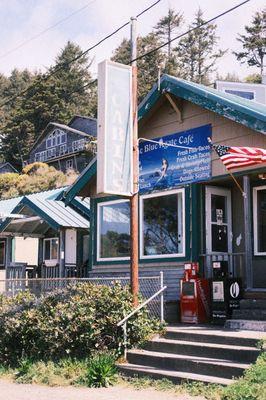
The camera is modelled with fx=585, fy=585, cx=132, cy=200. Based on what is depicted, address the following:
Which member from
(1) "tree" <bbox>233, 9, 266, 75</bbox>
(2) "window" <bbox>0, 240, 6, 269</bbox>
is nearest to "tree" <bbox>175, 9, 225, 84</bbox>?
(1) "tree" <bbox>233, 9, 266, 75</bbox>

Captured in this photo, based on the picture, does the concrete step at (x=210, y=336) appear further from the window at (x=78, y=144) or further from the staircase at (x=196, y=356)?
the window at (x=78, y=144)

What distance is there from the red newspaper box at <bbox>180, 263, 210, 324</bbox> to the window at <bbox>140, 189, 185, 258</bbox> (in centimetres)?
90

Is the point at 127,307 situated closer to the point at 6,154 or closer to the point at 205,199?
the point at 205,199

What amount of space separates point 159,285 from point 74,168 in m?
51.9

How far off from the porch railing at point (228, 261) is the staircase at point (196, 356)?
83.3 inches

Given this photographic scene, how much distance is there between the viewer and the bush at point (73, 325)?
10.8 metres

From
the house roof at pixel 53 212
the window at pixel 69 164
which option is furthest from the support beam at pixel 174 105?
the window at pixel 69 164

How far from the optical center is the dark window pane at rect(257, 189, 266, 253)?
41.3 ft

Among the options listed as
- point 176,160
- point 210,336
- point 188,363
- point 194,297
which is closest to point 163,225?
point 176,160

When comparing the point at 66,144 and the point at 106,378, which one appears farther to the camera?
the point at 66,144

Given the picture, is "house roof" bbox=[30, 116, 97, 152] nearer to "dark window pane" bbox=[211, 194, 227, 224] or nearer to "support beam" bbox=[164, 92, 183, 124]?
"support beam" bbox=[164, 92, 183, 124]

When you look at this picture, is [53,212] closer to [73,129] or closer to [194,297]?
[194,297]

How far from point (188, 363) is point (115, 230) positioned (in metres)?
6.16

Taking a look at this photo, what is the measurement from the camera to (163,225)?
13.9 meters
